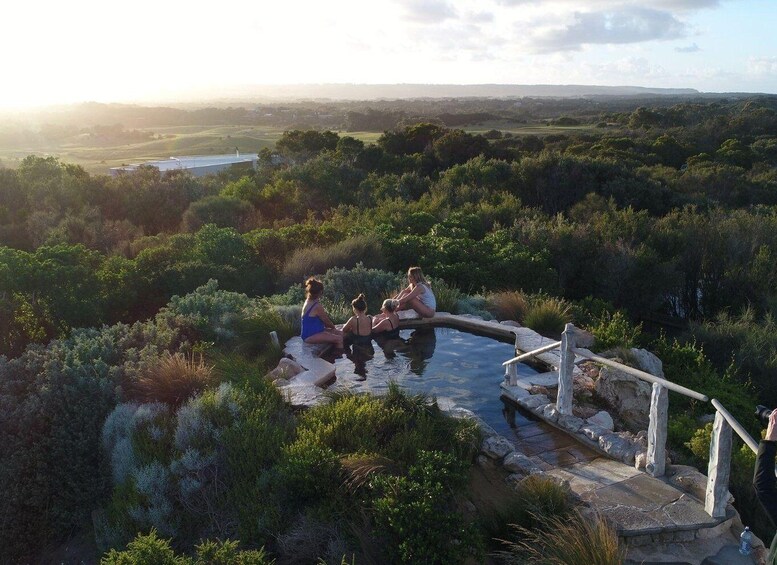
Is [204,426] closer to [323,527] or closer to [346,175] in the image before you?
[323,527]

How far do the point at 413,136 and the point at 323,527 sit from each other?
2947cm

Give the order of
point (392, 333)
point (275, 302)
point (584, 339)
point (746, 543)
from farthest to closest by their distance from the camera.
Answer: point (275, 302)
point (392, 333)
point (584, 339)
point (746, 543)

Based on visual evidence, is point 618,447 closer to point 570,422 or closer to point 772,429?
point 570,422

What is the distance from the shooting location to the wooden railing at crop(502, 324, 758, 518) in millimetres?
4773

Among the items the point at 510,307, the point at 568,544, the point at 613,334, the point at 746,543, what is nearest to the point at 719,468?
the point at 746,543

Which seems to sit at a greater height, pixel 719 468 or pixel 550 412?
pixel 719 468

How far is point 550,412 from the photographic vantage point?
6887 millimetres

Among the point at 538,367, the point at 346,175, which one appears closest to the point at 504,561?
the point at 538,367

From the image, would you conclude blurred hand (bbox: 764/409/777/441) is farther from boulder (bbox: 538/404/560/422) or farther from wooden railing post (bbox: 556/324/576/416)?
boulder (bbox: 538/404/560/422)

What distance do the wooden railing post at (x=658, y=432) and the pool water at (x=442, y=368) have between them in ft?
5.04

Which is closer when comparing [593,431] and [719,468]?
[719,468]

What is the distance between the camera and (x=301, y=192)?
22250 mm

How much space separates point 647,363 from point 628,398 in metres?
1.15

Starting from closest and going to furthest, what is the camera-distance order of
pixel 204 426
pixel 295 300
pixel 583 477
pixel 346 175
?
pixel 583 477, pixel 204 426, pixel 295 300, pixel 346 175
